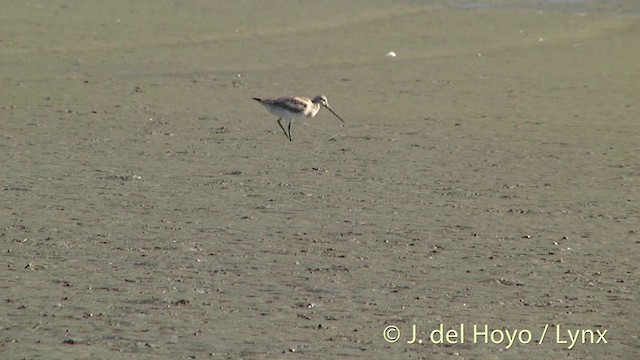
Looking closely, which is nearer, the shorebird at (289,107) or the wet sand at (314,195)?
the wet sand at (314,195)

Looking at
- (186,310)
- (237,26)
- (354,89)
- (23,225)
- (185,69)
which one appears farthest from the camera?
(237,26)

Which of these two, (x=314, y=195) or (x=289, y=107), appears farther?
(x=289, y=107)

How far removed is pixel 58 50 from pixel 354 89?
435 centimetres

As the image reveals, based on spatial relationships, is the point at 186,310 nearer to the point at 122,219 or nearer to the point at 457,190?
the point at 122,219

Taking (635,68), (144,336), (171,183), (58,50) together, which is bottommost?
(144,336)

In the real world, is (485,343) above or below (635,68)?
below

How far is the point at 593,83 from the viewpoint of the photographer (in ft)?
51.8

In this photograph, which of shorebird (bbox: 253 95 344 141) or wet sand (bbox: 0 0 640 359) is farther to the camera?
shorebird (bbox: 253 95 344 141)

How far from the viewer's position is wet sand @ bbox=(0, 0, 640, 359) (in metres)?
7.12

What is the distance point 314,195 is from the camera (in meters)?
10.2

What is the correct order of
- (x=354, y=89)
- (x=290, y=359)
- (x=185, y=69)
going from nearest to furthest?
1. (x=290, y=359)
2. (x=354, y=89)
3. (x=185, y=69)

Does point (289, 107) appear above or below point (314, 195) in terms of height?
above

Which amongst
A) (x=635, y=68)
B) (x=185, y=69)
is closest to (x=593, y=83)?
(x=635, y=68)

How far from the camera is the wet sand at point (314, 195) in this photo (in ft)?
23.4
